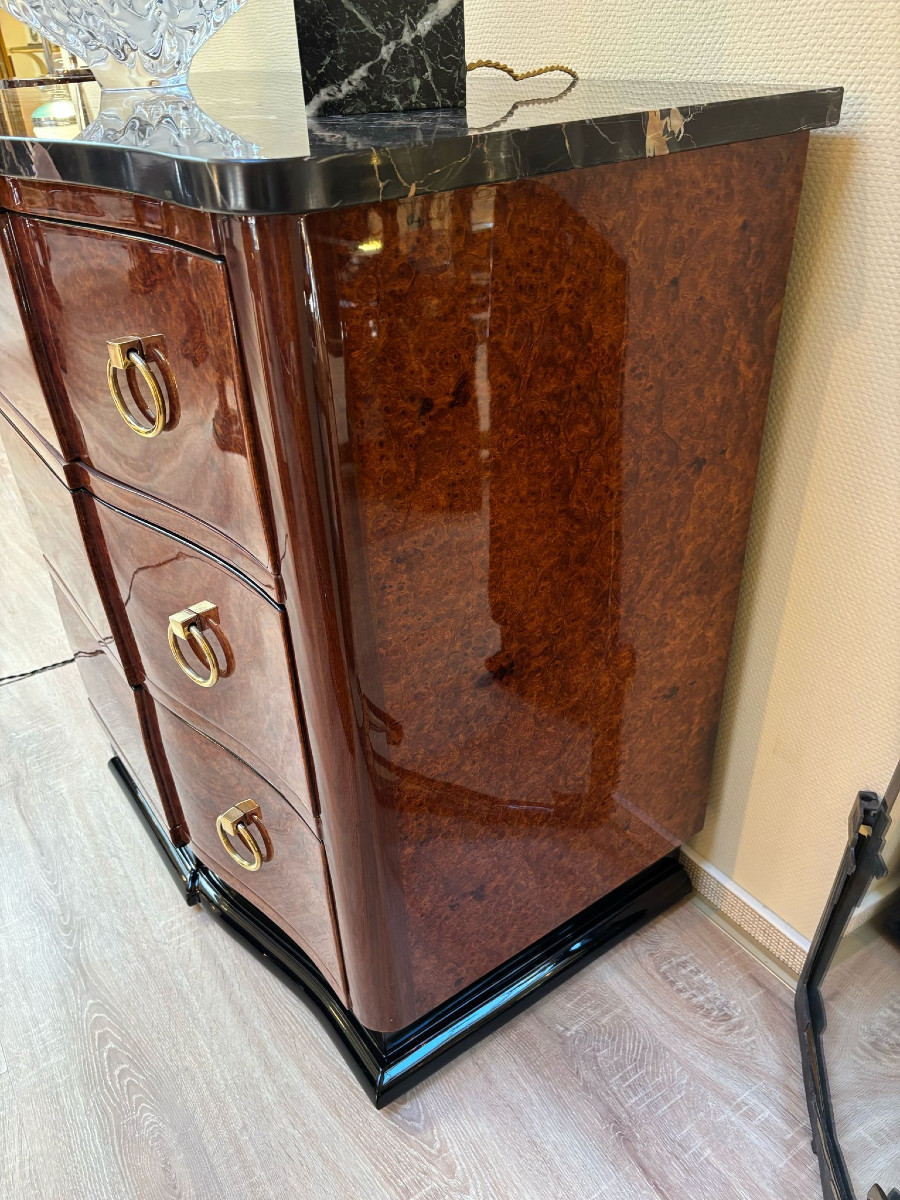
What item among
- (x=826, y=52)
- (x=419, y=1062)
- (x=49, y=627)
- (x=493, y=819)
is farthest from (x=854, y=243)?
(x=49, y=627)

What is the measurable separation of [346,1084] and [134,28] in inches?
43.8

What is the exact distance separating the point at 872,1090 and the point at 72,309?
98 centimetres

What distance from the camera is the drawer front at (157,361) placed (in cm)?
61

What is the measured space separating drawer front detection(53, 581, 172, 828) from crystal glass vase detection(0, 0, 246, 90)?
0.65 metres

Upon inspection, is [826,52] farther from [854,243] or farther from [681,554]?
[681,554]

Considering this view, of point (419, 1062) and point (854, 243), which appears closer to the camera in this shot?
point (854, 243)

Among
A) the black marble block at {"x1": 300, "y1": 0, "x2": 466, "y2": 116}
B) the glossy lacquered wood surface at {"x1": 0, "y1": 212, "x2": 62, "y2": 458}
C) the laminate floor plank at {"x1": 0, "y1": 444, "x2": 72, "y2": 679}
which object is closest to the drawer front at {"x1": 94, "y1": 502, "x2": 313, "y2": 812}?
the glossy lacquered wood surface at {"x1": 0, "y1": 212, "x2": 62, "y2": 458}

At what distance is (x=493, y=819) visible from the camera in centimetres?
87

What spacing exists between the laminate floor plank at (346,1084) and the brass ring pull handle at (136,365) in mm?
750

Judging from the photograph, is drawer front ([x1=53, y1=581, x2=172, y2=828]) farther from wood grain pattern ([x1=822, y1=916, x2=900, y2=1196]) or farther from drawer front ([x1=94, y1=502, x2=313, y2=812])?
wood grain pattern ([x1=822, y1=916, x2=900, y2=1196])

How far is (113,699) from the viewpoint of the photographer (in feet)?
3.92

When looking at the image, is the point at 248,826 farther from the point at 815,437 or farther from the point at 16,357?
the point at 815,437

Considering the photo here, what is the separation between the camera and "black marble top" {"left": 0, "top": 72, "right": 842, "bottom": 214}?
50 cm

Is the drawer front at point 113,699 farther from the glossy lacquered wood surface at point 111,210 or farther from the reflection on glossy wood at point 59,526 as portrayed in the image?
the glossy lacquered wood surface at point 111,210
